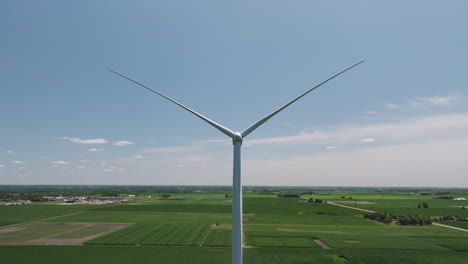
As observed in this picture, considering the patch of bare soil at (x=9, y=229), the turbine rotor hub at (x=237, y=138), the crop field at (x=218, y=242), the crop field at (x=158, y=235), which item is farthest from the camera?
the patch of bare soil at (x=9, y=229)

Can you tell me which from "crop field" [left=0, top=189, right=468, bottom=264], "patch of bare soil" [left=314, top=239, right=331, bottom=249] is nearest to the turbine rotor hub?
"crop field" [left=0, top=189, right=468, bottom=264]

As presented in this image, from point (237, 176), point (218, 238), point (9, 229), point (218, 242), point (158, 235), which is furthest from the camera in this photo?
point (9, 229)

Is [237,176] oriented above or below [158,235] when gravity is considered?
above

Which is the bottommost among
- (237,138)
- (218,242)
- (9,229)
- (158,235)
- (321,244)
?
(321,244)

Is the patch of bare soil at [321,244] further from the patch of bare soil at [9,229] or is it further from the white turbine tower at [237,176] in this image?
the patch of bare soil at [9,229]

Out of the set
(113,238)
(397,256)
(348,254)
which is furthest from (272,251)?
(113,238)

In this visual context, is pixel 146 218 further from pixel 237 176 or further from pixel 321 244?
pixel 237 176

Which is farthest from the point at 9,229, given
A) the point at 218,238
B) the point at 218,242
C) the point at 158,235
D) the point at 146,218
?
the point at 218,242

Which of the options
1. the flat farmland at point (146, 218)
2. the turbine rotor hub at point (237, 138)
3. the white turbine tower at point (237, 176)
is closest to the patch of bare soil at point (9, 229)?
the flat farmland at point (146, 218)

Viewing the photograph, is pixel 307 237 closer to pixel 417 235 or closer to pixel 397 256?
pixel 397 256

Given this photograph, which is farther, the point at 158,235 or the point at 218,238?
the point at 158,235

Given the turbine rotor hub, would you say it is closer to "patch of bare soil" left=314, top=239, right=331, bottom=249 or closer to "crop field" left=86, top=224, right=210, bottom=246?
"crop field" left=86, top=224, right=210, bottom=246
